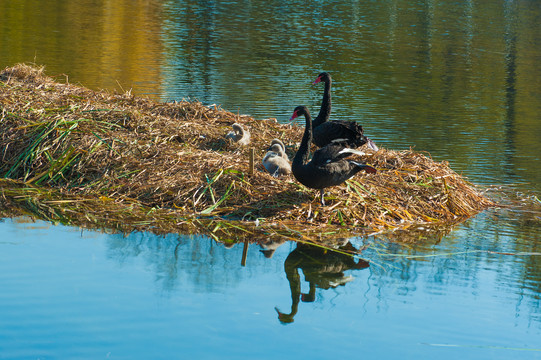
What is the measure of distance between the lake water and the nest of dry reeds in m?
0.57

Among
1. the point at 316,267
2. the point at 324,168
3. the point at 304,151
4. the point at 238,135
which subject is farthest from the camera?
the point at 238,135

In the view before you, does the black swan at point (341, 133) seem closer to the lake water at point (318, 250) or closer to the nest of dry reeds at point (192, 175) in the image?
the nest of dry reeds at point (192, 175)

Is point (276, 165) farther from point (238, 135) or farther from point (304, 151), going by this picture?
point (238, 135)

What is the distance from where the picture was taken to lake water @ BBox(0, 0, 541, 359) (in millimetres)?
5242

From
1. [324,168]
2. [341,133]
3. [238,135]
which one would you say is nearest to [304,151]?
[324,168]

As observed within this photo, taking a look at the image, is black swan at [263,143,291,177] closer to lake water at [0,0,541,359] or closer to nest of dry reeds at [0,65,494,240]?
nest of dry reeds at [0,65,494,240]

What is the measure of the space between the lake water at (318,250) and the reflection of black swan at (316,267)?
2 cm

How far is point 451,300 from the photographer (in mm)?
6090

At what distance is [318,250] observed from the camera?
7035 millimetres

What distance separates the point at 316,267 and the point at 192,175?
7.88 ft

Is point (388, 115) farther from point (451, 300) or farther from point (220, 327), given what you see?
point (220, 327)

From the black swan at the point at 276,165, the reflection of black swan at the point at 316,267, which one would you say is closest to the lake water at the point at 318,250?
the reflection of black swan at the point at 316,267

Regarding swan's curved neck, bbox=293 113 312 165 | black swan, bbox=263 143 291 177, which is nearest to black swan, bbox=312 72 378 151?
swan's curved neck, bbox=293 113 312 165

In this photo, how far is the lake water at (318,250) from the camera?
524 centimetres
